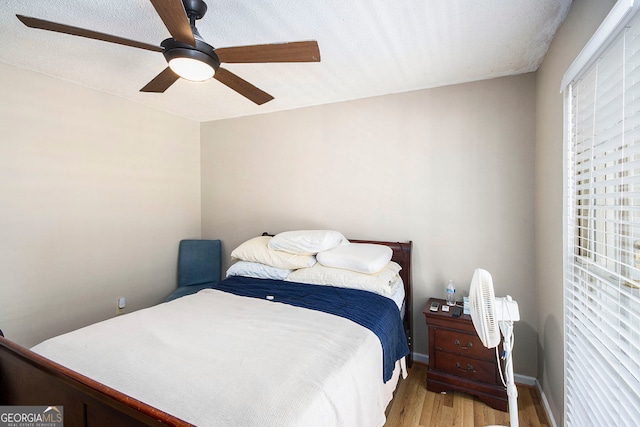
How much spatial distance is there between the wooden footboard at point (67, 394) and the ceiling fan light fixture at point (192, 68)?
139cm

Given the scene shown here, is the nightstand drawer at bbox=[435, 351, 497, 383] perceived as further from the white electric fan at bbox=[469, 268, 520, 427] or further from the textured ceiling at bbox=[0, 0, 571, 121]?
the textured ceiling at bbox=[0, 0, 571, 121]

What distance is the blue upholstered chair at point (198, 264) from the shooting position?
10.9 feet

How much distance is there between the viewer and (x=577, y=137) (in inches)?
56.7

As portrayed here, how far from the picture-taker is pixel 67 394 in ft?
3.50

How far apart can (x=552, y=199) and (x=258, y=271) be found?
2.31 m

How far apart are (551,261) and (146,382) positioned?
232cm

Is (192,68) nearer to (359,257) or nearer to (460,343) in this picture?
(359,257)

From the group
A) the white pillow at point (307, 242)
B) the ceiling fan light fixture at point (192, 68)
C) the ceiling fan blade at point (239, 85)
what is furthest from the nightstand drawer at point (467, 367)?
the ceiling fan light fixture at point (192, 68)

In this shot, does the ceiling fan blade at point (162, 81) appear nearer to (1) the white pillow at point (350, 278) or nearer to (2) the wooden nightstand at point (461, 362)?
(1) the white pillow at point (350, 278)

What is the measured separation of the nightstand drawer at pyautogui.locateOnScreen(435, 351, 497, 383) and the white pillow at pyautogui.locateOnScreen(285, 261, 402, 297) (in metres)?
0.65

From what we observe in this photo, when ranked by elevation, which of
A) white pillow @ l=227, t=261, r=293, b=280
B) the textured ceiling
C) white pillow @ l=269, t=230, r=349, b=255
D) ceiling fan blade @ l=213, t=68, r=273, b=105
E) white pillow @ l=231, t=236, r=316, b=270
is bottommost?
white pillow @ l=227, t=261, r=293, b=280

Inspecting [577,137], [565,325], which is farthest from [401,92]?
[565,325]

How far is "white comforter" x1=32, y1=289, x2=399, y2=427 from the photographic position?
1003mm

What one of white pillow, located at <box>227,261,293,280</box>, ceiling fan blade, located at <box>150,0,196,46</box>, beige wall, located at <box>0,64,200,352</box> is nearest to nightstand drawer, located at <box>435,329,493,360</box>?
white pillow, located at <box>227,261,293,280</box>
